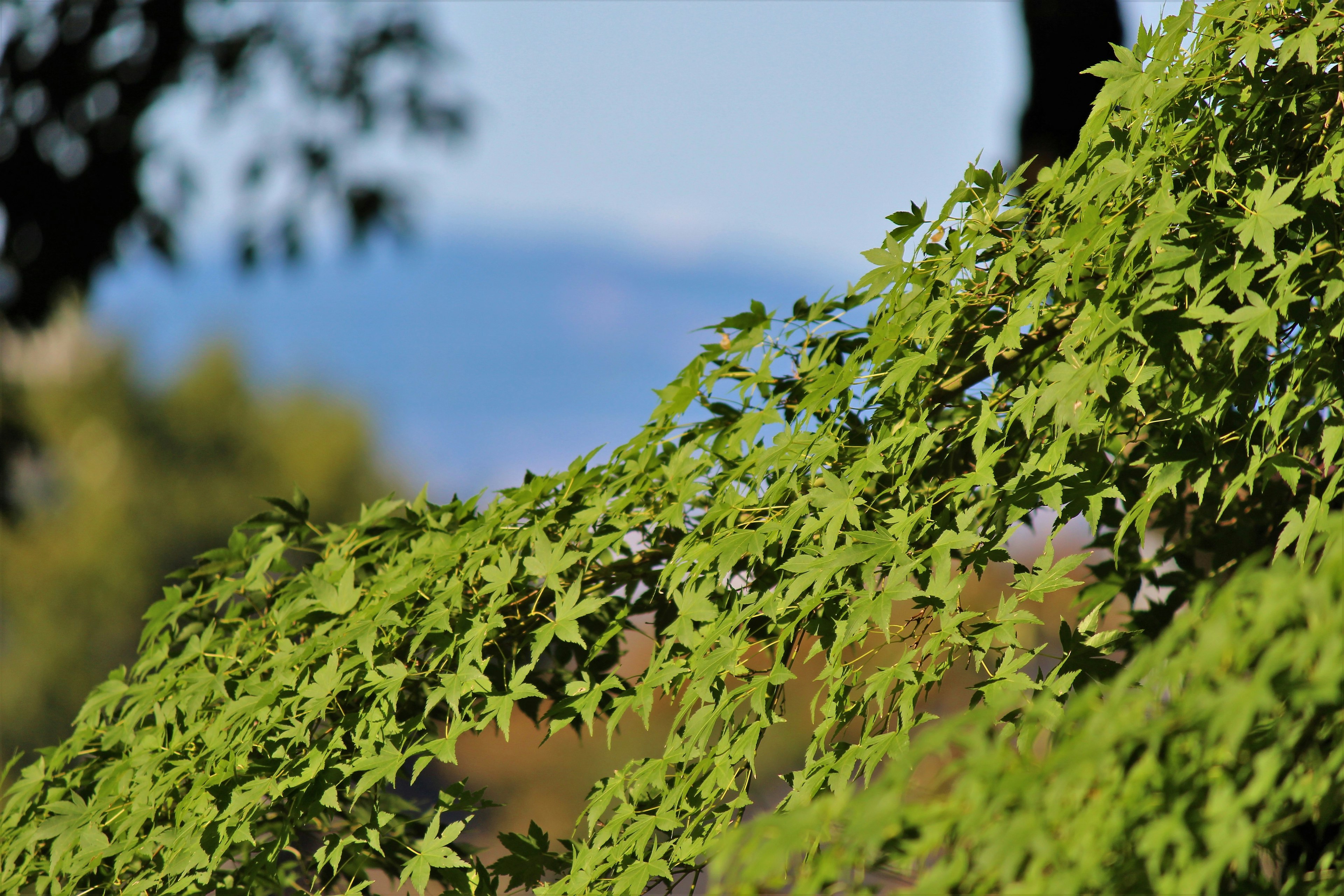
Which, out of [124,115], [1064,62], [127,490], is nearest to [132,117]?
[124,115]

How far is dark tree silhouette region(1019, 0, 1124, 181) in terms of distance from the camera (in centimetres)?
469

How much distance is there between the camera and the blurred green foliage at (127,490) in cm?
3953

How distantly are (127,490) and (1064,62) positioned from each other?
45647 mm

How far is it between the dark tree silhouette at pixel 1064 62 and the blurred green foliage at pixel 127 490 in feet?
125

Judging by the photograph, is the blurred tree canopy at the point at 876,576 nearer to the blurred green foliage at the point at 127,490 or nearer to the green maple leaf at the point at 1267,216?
the green maple leaf at the point at 1267,216

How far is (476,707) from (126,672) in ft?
4.02

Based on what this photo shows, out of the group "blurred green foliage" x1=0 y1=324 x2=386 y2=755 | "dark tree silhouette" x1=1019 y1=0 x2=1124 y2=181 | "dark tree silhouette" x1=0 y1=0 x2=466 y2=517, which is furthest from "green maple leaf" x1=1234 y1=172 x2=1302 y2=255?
"blurred green foliage" x1=0 y1=324 x2=386 y2=755

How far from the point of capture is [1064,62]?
472cm

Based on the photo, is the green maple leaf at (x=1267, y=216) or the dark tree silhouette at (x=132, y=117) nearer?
the green maple leaf at (x=1267, y=216)

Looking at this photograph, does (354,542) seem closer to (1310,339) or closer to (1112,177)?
(1112,177)

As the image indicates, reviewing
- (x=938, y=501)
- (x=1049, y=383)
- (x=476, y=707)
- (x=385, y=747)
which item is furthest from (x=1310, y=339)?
(x=385, y=747)

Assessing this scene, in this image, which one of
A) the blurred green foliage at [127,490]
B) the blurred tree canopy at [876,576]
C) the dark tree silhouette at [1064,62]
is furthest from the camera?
the blurred green foliage at [127,490]

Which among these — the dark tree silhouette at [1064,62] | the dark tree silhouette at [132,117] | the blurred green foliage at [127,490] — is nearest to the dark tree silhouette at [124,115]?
the dark tree silhouette at [132,117]

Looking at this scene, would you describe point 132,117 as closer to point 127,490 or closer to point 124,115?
point 124,115
